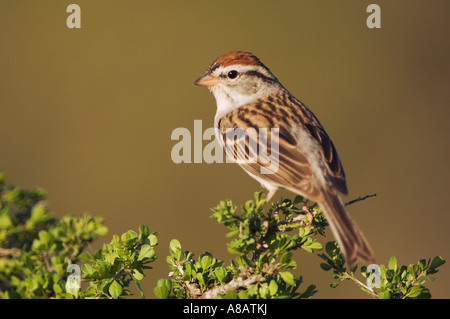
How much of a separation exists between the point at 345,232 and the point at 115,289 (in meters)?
1.37

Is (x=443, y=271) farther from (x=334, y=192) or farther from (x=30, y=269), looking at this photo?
(x=30, y=269)

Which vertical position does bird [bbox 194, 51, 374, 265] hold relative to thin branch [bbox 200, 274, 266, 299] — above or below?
above

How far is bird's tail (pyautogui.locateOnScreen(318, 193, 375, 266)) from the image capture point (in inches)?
109

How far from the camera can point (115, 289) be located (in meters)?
2.37

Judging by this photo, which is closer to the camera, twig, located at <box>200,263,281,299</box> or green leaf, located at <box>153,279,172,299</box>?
green leaf, located at <box>153,279,172,299</box>

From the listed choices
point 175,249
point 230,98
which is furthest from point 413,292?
point 230,98

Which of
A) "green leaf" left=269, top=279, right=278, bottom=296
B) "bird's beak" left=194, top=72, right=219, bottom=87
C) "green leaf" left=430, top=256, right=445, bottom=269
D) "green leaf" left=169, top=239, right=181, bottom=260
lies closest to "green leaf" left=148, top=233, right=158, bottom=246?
"green leaf" left=169, top=239, right=181, bottom=260

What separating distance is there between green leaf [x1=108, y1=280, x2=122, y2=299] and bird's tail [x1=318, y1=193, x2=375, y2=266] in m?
1.22

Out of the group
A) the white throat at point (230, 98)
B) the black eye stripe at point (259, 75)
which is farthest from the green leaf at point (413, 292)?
the black eye stripe at point (259, 75)

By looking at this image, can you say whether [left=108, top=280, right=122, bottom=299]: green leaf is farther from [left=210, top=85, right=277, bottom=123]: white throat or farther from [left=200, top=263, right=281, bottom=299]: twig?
[left=210, top=85, right=277, bottom=123]: white throat

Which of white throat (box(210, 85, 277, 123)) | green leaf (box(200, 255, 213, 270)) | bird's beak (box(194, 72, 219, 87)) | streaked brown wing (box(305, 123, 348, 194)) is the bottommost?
green leaf (box(200, 255, 213, 270))

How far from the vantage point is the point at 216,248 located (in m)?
6.72

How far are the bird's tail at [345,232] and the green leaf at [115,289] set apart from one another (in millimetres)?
1222
